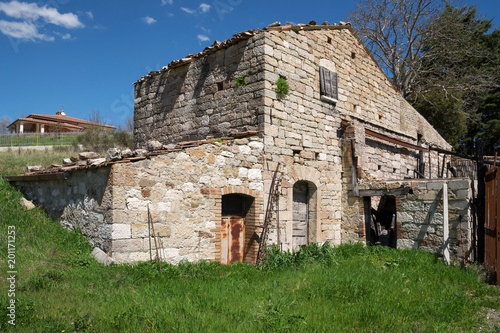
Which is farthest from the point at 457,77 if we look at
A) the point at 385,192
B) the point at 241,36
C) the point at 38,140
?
the point at 38,140

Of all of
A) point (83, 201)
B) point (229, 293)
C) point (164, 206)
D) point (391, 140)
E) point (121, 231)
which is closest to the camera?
point (229, 293)

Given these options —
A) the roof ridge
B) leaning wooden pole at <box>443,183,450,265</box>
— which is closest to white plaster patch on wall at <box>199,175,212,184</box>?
the roof ridge

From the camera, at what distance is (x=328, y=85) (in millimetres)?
10328

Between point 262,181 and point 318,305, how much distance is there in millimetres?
3667

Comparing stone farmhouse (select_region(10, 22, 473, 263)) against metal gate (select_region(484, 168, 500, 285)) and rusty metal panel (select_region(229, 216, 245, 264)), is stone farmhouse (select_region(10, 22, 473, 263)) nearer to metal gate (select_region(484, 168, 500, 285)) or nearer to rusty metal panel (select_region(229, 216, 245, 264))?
rusty metal panel (select_region(229, 216, 245, 264))

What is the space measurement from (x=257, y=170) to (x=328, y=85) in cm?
359

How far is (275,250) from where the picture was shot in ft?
27.2

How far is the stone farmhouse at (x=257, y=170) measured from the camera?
6922mm

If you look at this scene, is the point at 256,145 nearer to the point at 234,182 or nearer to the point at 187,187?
the point at 234,182

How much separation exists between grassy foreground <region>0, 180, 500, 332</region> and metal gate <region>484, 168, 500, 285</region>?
517mm

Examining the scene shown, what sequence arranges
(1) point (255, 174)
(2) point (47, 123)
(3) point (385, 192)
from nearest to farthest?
(1) point (255, 174)
(3) point (385, 192)
(2) point (47, 123)

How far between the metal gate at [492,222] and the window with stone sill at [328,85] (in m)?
4.20

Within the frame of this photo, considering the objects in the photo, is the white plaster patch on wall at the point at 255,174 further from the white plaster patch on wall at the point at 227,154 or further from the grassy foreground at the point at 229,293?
the grassy foreground at the point at 229,293

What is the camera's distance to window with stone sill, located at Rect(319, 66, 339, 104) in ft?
33.3
